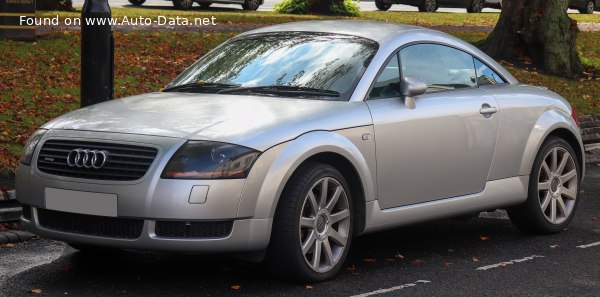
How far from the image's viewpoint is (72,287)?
7.04 metres

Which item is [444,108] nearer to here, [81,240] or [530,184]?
[530,184]

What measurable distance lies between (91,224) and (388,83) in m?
2.26

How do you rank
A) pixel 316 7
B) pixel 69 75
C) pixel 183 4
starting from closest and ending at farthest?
pixel 69 75 → pixel 316 7 → pixel 183 4

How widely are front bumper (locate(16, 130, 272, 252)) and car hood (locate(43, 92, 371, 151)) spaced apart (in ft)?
0.54

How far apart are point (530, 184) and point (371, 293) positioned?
2347mm

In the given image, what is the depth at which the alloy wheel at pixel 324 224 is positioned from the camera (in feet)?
23.3

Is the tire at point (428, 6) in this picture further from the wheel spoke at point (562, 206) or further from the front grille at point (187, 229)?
the front grille at point (187, 229)

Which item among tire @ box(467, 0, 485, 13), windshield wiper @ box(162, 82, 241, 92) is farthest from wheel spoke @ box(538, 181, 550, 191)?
tire @ box(467, 0, 485, 13)

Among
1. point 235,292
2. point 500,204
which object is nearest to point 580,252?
point 500,204

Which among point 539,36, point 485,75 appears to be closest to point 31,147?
point 485,75

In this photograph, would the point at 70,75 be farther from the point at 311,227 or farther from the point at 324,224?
the point at 311,227

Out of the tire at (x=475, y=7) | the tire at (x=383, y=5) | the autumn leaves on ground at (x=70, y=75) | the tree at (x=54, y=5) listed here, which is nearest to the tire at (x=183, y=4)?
the tree at (x=54, y=5)

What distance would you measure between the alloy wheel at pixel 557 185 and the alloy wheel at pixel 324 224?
2209mm

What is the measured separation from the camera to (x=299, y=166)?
705cm
